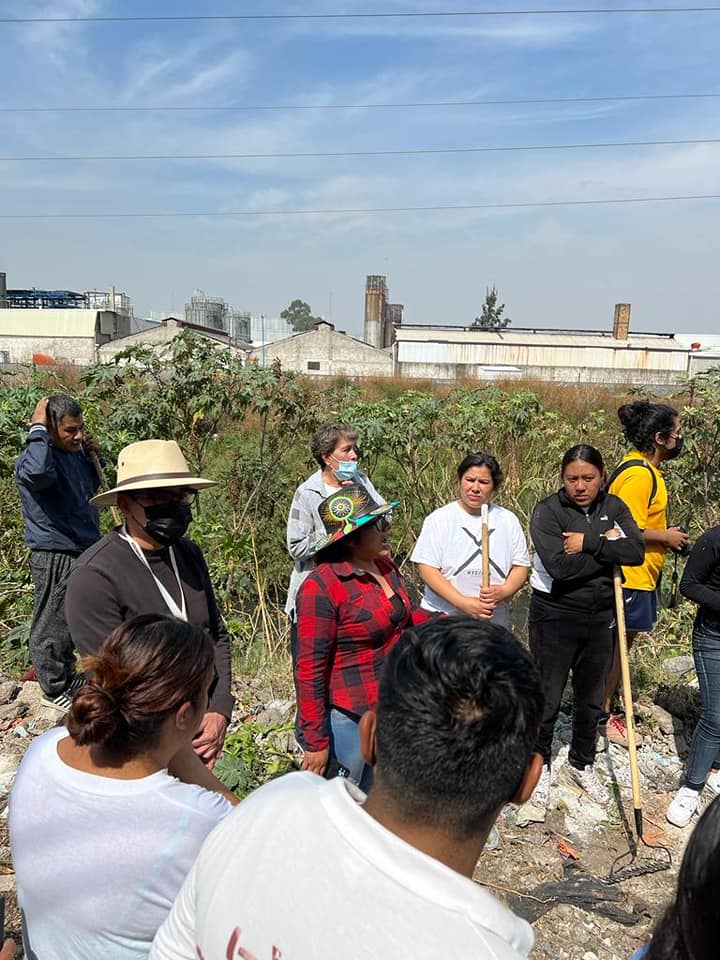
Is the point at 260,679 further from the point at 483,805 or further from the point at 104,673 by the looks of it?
the point at 483,805

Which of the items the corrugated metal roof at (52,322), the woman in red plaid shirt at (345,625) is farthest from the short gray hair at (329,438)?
the corrugated metal roof at (52,322)

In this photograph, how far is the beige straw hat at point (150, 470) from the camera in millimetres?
2391

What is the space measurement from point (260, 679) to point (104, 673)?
3.14 meters

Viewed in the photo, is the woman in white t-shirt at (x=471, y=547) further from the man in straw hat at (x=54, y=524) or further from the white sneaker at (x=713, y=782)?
the man in straw hat at (x=54, y=524)

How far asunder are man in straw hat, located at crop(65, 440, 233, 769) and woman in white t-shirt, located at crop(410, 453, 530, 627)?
1.32m

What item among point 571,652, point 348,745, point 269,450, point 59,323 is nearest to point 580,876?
point 571,652

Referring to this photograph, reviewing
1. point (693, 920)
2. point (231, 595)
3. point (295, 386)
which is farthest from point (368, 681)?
point (295, 386)

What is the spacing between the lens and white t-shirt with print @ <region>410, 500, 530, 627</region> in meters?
3.48

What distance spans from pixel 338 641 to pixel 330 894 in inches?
65.2

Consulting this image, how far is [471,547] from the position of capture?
348 centimetres

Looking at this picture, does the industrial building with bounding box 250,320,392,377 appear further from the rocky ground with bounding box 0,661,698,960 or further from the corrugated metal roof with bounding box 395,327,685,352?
the rocky ground with bounding box 0,661,698,960

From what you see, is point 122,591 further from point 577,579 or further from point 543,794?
point 543,794

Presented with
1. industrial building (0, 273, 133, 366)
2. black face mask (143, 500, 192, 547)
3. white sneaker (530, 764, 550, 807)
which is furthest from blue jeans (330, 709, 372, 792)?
industrial building (0, 273, 133, 366)

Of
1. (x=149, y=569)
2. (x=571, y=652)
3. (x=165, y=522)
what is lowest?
(x=571, y=652)
